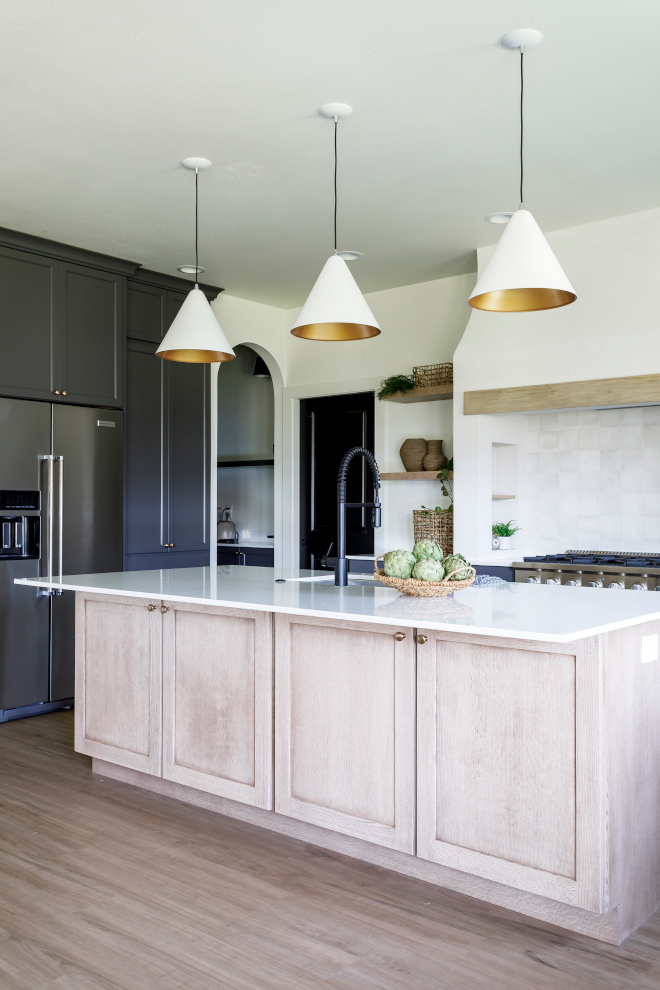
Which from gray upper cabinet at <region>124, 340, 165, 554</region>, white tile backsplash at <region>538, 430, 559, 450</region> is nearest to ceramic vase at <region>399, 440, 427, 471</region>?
white tile backsplash at <region>538, 430, 559, 450</region>

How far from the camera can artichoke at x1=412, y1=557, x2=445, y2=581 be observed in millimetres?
2697

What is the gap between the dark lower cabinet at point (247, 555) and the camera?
707 centimetres

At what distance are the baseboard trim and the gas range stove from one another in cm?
191

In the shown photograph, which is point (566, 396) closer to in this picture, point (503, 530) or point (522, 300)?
point (503, 530)

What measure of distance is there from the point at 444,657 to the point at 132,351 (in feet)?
11.5

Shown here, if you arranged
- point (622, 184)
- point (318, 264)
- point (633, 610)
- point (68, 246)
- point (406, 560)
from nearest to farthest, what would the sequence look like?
1. point (633, 610)
2. point (406, 560)
3. point (622, 184)
4. point (68, 246)
5. point (318, 264)

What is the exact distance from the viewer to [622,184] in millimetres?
3928

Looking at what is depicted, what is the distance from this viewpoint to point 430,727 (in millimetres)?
2445

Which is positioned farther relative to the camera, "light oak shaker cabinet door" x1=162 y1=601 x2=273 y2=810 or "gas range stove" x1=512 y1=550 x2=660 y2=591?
"gas range stove" x1=512 y1=550 x2=660 y2=591

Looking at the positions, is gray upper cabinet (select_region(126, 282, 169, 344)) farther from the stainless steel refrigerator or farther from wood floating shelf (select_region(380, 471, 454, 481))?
wood floating shelf (select_region(380, 471, 454, 481))

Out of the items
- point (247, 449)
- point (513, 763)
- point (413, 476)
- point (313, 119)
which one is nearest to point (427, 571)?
point (513, 763)

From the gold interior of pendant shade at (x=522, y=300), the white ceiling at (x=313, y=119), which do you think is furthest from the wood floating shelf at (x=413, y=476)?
the gold interior of pendant shade at (x=522, y=300)

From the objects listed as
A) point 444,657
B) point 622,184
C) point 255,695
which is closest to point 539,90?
point 622,184

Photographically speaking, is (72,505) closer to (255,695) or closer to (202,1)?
(255,695)
